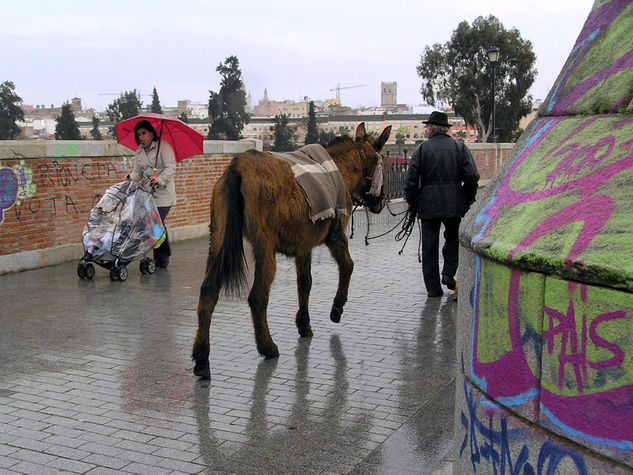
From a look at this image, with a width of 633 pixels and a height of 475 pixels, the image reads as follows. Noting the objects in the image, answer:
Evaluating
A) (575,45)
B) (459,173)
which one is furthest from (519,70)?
(575,45)

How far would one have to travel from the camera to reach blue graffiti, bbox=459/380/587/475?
7.73 ft

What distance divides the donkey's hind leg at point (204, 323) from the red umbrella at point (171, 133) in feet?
16.2

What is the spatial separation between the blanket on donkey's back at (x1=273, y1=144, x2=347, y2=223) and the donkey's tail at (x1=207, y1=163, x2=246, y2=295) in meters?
0.66

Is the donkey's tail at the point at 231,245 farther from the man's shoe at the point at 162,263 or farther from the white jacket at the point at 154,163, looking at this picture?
the man's shoe at the point at 162,263

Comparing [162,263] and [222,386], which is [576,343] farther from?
[162,263]

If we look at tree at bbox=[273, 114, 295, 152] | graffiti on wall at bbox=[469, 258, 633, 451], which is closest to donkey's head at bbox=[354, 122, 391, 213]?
graffiti on wall at bbox=[469, 258, 633, 451]

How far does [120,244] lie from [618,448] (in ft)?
26.3

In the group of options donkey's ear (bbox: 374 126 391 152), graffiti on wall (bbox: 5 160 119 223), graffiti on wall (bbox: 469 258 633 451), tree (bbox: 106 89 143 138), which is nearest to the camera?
graffiti on wall (bbox: 469 258 633 451)

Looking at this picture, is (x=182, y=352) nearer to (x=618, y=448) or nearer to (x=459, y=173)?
(x=459, y=173)

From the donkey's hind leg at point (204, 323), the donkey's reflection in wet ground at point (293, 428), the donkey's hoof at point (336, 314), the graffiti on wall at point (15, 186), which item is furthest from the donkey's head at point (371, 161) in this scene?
the graffiti on wall at point (15, 186)

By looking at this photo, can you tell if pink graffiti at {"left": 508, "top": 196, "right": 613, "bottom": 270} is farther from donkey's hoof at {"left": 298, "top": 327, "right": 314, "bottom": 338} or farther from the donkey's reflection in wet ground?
donkey's hoof at {"left": 298, "top": 327, "right": 314, "bottom": 338}

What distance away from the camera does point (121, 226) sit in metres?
9.34

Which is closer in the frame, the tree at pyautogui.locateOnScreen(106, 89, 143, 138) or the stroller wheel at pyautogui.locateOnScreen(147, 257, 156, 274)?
the stroller wheel at pyautogui.locateOnScreen(147, 257, 156, 274)

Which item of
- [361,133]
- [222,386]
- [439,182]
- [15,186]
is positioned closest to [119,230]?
[15,186]
